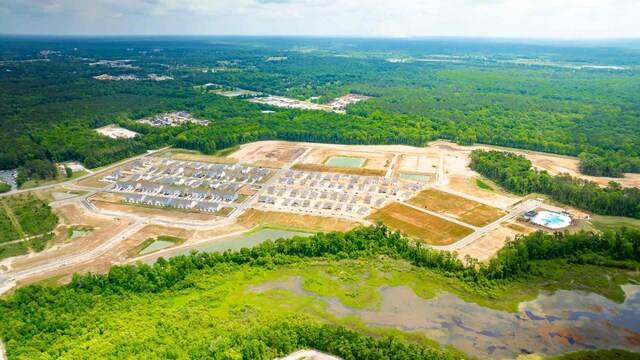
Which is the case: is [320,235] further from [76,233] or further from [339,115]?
[339,115]

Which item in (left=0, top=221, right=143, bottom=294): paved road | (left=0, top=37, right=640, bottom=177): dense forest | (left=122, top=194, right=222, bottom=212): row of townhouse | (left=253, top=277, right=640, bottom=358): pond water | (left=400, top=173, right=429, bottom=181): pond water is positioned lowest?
(left=253, top=277, right=640, bottom=358): pond water

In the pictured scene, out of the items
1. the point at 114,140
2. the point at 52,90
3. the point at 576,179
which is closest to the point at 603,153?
the point at 576,179

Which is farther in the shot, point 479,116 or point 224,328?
point 479,116

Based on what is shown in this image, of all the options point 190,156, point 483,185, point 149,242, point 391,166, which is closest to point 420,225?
point 483,185

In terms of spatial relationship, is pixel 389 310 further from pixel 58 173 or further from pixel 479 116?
pixel 479 116

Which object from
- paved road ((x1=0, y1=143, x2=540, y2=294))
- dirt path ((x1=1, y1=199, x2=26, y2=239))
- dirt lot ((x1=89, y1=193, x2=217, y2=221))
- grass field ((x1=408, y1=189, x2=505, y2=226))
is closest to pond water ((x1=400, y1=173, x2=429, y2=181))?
Result: paved road ((x1=0, y1=143, x2=540, y2=294))

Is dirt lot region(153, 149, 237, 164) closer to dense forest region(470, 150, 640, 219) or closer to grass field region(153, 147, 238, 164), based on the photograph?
grass field region(153, 147, 238, 164)

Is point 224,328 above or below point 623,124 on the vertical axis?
below

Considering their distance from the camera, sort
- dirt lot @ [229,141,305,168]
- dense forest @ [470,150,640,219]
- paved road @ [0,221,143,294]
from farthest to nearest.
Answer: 1. dirt lot @ [229,141,305,168]
2. dense forest @ [470,150,640,219]
3. paved road @ [0,221,143,294]
